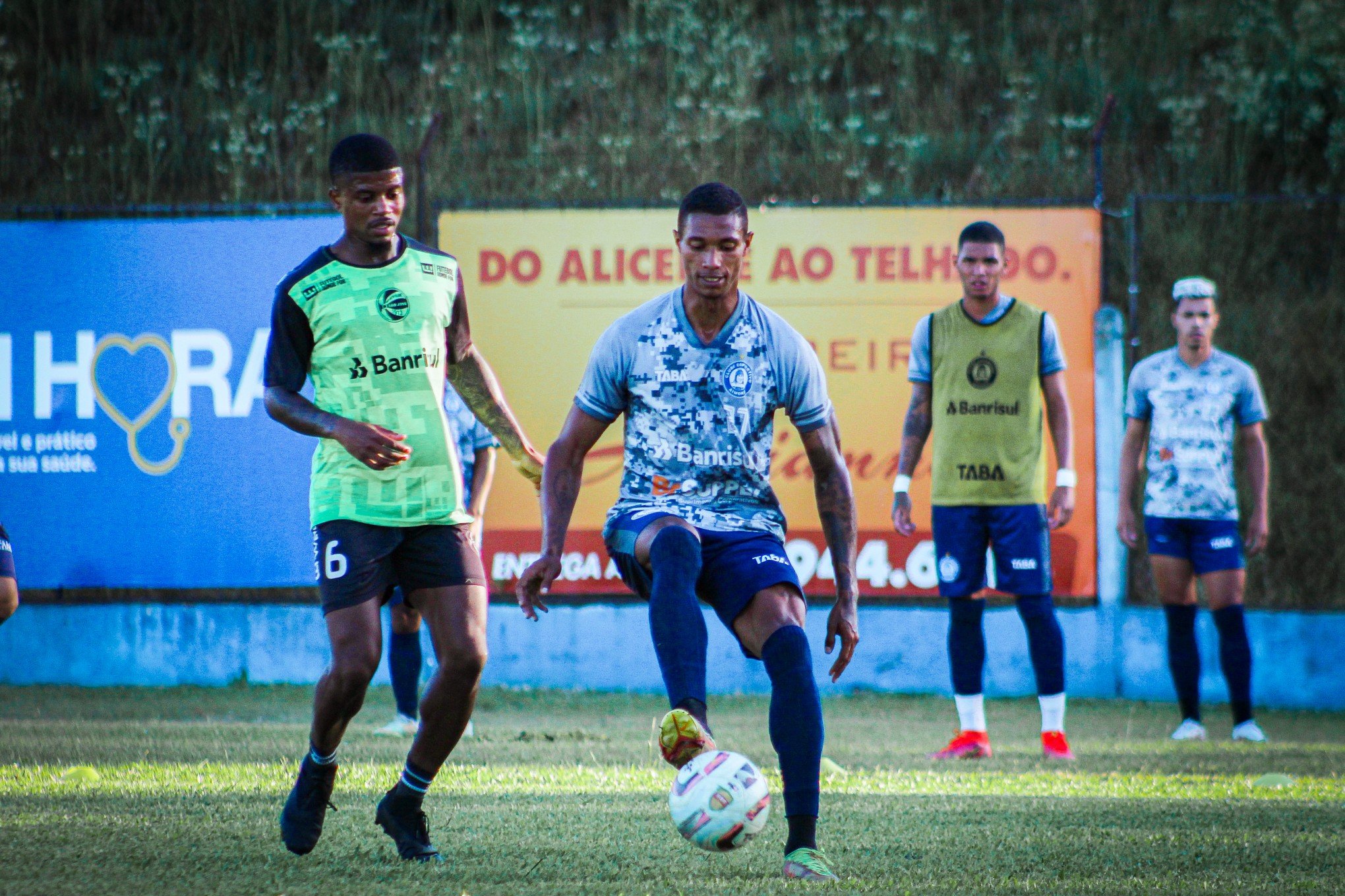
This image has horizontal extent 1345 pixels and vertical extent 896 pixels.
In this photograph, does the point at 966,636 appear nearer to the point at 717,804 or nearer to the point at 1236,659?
the point at 1236,659

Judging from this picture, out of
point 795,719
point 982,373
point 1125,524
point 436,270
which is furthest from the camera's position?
point 1125,524

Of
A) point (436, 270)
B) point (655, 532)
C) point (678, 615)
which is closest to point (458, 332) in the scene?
point (436, 270)

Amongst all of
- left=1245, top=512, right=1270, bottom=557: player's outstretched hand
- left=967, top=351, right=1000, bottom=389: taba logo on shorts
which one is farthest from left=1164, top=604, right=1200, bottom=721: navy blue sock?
left=967, top=351, right=1000, bottom=389: taba logo on shorts

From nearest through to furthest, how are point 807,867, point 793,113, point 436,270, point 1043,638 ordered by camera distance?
point 807,867
point 436,270
point 1043,638
point 793,113

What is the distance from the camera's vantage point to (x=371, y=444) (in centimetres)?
448

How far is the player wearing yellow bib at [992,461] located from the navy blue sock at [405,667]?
103 inches

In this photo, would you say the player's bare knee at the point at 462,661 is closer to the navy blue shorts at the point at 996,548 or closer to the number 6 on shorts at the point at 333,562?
the number 6 on shorts at the point at 333,562

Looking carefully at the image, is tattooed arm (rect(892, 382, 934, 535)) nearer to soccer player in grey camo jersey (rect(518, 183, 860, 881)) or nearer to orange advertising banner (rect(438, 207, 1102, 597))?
orange advertising banner (rect(438, 207, 1102, 597))

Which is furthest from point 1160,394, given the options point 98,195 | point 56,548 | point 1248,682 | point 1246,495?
point 98,195

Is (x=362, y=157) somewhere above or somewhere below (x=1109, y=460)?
above

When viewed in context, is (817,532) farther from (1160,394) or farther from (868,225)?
(1160,394)

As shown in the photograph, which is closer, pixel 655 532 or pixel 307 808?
pixel 655 532

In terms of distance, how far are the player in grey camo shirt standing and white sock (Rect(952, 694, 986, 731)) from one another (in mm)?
1625

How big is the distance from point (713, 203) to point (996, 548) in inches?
155
